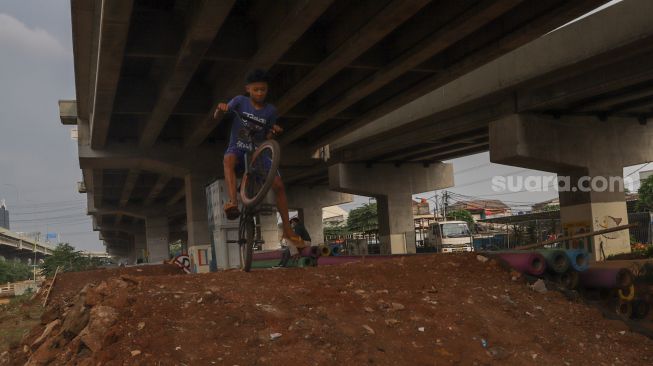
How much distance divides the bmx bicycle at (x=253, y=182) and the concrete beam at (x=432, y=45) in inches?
304

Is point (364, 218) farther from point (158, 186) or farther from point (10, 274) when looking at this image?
point (10, 274)

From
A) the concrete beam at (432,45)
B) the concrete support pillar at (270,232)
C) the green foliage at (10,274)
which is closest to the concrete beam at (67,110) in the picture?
the concrete beam at (432,45)

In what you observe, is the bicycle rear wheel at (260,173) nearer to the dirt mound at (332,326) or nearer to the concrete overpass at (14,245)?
the dirt mound at (332,326)

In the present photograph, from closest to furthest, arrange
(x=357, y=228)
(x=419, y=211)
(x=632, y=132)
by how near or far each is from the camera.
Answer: (x=632, y=132), (x=357, y=228), (x=419, y=211)

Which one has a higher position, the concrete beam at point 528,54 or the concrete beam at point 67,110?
the concrete beam at point 67,110

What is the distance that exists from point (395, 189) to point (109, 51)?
1169 inches

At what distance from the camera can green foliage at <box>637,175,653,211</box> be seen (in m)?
66.0

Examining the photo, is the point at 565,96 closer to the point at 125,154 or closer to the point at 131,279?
the point at 131,279

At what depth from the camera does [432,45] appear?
51.2 feet

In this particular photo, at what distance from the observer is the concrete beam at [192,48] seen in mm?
13242

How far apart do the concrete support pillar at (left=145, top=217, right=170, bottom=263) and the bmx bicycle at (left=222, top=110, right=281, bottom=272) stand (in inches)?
2357

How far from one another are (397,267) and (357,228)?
75.7m

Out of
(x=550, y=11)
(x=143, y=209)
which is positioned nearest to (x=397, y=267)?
(x=550, y=11)

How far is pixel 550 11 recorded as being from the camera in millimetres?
14602
